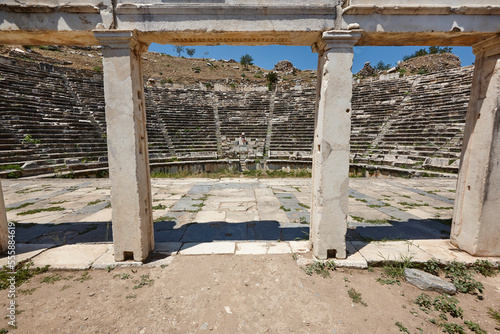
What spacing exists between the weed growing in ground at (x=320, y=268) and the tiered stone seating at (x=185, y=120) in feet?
35.6

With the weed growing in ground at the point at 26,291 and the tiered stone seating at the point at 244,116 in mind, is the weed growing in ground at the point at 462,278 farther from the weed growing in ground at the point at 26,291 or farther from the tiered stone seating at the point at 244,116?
the tiered stone seating at the point at 244,116

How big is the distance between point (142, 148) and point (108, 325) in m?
1.95

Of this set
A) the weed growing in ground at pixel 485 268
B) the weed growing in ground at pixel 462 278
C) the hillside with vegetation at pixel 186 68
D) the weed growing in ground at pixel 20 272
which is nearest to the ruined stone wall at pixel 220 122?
the hillside with vegetation at pixel 186 68

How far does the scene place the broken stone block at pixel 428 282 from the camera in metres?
2.35

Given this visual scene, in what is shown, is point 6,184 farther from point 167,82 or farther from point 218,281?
point 167,82

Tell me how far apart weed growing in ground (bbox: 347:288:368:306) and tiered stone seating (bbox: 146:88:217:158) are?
37.2 ft

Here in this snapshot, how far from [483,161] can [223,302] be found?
3788 millimetres

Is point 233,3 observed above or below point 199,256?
above

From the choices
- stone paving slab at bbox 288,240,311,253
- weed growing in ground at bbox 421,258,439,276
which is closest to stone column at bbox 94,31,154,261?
stone paving slab at bbox 288,240,311,253

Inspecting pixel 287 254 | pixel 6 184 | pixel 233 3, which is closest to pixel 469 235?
pixel 287 254

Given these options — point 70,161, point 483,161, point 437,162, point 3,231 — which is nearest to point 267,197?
point 483,161

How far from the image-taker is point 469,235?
290 cm

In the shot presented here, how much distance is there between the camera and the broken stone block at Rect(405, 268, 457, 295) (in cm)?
235

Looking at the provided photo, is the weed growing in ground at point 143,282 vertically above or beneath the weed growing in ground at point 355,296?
above
